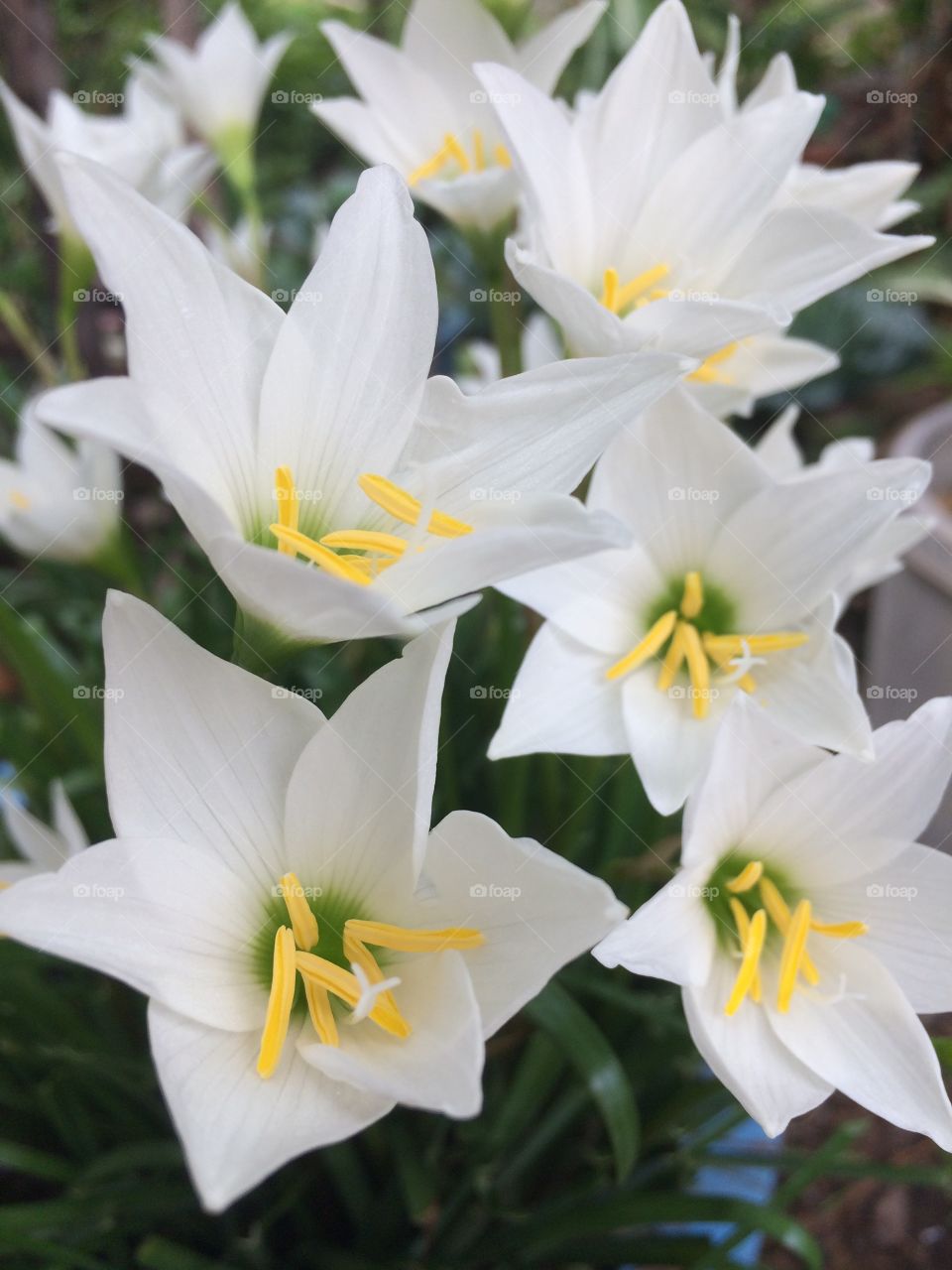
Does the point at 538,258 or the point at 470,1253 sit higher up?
the point at 538,258

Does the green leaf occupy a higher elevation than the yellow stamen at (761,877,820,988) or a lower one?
lower

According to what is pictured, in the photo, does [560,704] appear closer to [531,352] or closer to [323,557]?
[323,557]

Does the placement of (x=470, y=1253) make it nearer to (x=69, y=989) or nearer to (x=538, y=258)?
(x=69, y=989)

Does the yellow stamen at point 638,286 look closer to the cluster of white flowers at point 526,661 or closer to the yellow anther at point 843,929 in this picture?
the cluster of white flowers at point 526,661

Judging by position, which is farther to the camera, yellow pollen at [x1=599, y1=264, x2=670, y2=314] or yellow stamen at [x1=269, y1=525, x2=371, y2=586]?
yellow pollen at [x1=599, y1=264, x2=670, y2=314]

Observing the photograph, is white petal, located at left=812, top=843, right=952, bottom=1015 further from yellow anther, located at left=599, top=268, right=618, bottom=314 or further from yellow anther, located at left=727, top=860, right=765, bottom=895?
yellow anther, located at left=599, top=268, right=618, bottom=314

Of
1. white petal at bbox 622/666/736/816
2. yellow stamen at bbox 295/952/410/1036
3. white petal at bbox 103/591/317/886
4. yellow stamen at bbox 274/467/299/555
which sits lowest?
yellow stamen at bbox 295/952/410/1036

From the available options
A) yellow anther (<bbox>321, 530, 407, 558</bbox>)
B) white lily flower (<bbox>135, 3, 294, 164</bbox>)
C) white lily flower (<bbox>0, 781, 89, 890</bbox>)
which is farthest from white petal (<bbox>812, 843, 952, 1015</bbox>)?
white lily flower (<bbox>135, 3, 294, 164</bbox>)

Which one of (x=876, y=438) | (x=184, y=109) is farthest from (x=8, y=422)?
(x=876, y=438)
